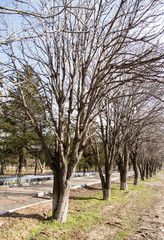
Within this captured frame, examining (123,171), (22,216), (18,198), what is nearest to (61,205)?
(22,216)

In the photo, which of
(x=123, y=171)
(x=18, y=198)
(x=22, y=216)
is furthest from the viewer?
(x=123, y=171)

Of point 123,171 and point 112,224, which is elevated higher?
point 123,171

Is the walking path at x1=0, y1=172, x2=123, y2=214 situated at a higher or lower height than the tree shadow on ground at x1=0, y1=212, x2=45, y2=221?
lower

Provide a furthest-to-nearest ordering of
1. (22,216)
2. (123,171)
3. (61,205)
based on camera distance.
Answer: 1. (123,171)
2. (22,216)
3. (61,205)

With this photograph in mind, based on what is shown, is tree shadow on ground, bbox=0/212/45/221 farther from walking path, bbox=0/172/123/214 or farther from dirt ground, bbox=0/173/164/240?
walking path, bbox=0/172/123/214

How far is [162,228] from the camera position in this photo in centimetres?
540

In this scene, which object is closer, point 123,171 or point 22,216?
point 22,216

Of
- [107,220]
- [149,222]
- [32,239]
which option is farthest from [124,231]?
[32,239]

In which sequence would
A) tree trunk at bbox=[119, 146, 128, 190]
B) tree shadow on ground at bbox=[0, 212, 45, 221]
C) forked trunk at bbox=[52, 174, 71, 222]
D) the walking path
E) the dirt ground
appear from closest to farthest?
the dirt ground
forked trunk at bbox=[52, 174, 71, 222]
tree shadow on ground at bbox=[0, 212, 45, 221]
the walking path
tree trunk at bbox=[119, 146, 128, 190]

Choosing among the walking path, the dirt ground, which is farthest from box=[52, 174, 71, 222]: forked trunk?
the walking path

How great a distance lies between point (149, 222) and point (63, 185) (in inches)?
129

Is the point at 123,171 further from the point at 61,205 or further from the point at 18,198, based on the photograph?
the point at 61,205

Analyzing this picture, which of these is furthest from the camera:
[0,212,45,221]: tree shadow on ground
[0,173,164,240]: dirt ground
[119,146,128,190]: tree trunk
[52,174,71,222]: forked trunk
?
[119,146,128,190]: tree trunk

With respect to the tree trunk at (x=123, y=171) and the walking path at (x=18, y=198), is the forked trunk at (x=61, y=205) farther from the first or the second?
the tree trunk at (x=123, y=171)
